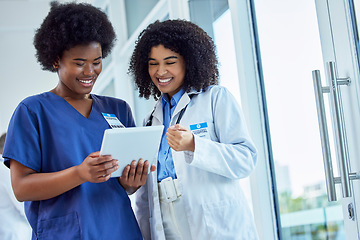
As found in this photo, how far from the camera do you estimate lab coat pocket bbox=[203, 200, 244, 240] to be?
1.48 meters

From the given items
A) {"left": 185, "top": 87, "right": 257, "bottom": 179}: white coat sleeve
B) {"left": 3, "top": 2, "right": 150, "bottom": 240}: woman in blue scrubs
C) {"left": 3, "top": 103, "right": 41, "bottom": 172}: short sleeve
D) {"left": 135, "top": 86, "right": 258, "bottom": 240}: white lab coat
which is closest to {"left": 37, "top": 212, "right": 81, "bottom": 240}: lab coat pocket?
{"left": 3, "top": 2, "right": 150, "bottom": 240}: woman in blue scrubs

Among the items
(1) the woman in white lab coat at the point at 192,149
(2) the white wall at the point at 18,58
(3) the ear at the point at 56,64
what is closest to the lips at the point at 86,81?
(3) the ear at the point at 56,64

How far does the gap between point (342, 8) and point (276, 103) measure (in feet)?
2.18

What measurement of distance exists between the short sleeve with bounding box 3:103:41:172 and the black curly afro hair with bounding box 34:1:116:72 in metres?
0.25

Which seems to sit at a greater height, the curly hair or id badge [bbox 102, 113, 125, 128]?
the curly hair

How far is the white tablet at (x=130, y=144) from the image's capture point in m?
1.32

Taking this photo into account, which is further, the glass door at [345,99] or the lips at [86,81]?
the lips at [86,81]

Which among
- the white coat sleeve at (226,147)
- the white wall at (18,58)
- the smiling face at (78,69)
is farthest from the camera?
the white wall at (18,58)

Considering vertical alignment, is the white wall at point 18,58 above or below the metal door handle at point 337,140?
above

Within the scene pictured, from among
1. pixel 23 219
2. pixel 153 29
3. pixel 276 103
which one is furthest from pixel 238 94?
pixel 23 219

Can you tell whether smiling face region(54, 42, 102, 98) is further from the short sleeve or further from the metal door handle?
the metal door handle

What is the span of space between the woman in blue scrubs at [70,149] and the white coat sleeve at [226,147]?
21 centimetres

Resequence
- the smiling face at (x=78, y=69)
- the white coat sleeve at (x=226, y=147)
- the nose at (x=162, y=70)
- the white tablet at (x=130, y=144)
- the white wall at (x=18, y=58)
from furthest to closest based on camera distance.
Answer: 1. the white wall at (x=18, y=58)
2. the nose at (x=162, y=70)
3. the smiling face at (x=78, y=69)
4. the white coat sleeve at (x=226, y=147)
5. the white tablet at (x=130, y=144)

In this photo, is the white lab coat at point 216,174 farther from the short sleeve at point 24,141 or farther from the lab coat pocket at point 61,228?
the short sleeve at point 24,141
